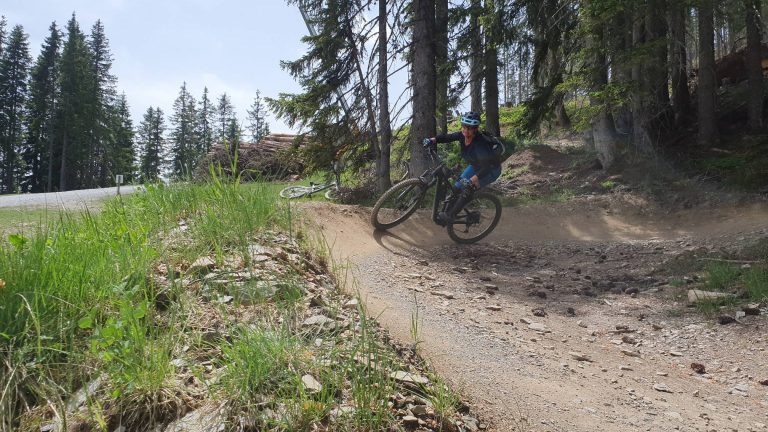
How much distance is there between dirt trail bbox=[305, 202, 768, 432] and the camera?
343cm

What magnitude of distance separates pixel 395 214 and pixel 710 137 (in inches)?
444

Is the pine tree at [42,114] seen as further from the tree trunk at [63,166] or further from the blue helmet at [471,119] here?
the blue helmet at [471,119]

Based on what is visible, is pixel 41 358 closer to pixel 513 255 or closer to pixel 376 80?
pixel 513 255

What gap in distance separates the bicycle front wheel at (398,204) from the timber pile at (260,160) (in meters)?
1.88

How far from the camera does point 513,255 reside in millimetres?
9180

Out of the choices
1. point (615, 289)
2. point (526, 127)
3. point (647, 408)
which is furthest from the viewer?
point (526, 127)

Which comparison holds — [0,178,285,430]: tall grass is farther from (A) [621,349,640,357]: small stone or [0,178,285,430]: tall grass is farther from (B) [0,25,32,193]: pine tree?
(B) [0,25,32,193]: pine tree

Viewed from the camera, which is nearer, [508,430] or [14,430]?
[14,430]

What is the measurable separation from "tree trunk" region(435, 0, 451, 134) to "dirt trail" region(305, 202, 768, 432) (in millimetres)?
6321

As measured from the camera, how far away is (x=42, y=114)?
44.5m

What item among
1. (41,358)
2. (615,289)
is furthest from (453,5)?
(41,358)

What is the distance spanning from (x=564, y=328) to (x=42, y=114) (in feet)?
171

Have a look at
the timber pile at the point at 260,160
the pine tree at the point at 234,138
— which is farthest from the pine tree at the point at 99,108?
the pine tree at the point at 234,138

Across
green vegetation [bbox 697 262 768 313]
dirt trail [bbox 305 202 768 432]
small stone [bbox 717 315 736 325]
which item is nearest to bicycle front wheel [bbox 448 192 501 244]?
dirt trail [bbox 305 202 768 432]
